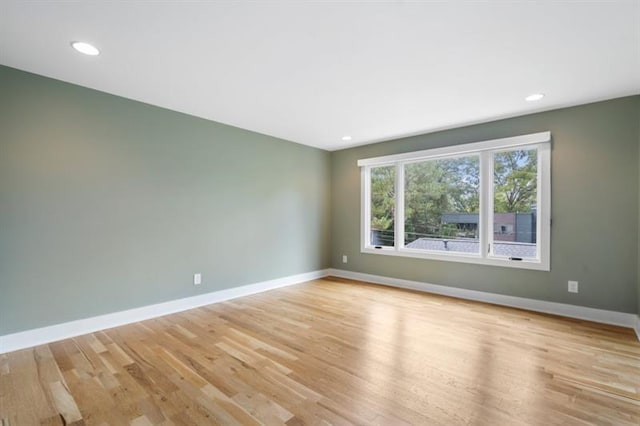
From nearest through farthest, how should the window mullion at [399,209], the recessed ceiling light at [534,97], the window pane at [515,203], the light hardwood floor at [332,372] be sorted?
the light hardwood floor at [332,372]
the recessed ceiling light at [534,97]
the window pane at [515,203]
the window mullion at [399,209]

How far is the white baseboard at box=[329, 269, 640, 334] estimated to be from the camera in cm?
309

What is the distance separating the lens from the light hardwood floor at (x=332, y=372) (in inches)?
67.1

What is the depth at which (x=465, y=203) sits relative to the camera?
13.7ft

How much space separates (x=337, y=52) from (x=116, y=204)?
8.74 feet

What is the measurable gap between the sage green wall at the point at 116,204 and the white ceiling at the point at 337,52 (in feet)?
1.07

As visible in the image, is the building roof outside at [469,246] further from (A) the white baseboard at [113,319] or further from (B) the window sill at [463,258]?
(A) the white baseboard at [113,319]

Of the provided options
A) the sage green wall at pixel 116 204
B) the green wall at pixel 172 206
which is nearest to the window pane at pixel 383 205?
the green wall at pixel 172 206

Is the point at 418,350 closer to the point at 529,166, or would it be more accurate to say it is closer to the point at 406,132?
the point at 529,166

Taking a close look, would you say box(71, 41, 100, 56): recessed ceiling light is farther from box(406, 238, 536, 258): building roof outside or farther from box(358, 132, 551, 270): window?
box(406, 238, 536, 258): building roof outside

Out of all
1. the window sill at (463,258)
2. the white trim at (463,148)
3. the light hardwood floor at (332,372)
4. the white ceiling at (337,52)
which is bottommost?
the light hardwood floor at (332,372)

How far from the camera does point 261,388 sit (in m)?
1.95

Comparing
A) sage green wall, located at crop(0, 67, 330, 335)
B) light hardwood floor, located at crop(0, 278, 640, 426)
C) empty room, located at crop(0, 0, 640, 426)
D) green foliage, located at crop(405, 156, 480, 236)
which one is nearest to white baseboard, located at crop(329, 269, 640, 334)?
empty room, located at crop(0, 0, 640, 426)

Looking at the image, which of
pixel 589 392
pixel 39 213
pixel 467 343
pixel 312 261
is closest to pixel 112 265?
pixel 39 213

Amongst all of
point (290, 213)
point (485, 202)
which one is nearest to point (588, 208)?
point (485, 202)
